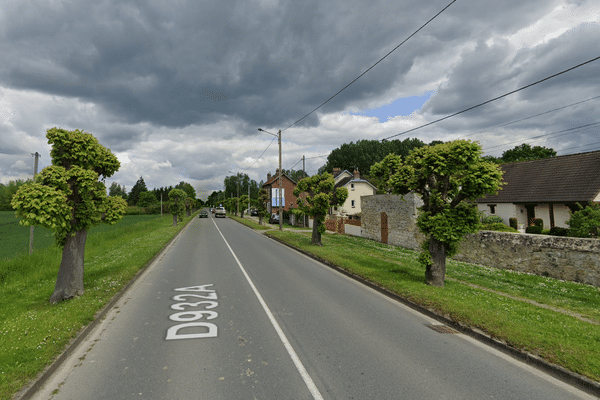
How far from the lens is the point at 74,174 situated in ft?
26.0

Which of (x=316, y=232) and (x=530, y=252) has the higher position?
(x=316, y=232)

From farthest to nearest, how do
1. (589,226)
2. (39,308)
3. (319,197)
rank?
(319,197) < (589,226) < (39,308)

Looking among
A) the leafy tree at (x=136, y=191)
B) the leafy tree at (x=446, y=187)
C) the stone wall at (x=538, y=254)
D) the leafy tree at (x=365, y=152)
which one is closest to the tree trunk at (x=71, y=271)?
the leafy tree at (x=446, y=187)

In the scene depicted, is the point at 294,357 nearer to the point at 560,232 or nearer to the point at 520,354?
the point at 520,354

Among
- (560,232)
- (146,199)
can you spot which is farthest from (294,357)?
(146,199)

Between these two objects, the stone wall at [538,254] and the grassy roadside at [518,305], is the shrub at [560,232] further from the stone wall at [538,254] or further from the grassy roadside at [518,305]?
the grassy roadside at [518,305]

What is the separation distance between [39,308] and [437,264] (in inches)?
445

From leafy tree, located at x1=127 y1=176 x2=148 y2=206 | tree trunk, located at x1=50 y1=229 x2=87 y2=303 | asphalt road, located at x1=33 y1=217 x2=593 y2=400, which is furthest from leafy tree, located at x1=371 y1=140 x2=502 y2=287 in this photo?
leafy tree, located at x1=127 y1=176 x2=148 y2=206

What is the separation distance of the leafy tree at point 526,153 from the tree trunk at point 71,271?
6484 centimetres

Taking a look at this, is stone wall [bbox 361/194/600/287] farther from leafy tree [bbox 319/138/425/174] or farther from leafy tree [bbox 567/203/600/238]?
leafy tree [bbox 319/138/425/174]

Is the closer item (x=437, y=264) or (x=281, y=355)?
(x=281, y=355)

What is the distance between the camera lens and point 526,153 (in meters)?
57.1

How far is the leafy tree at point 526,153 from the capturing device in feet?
181

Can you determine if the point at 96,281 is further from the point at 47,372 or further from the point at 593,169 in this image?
the point at 593,169
